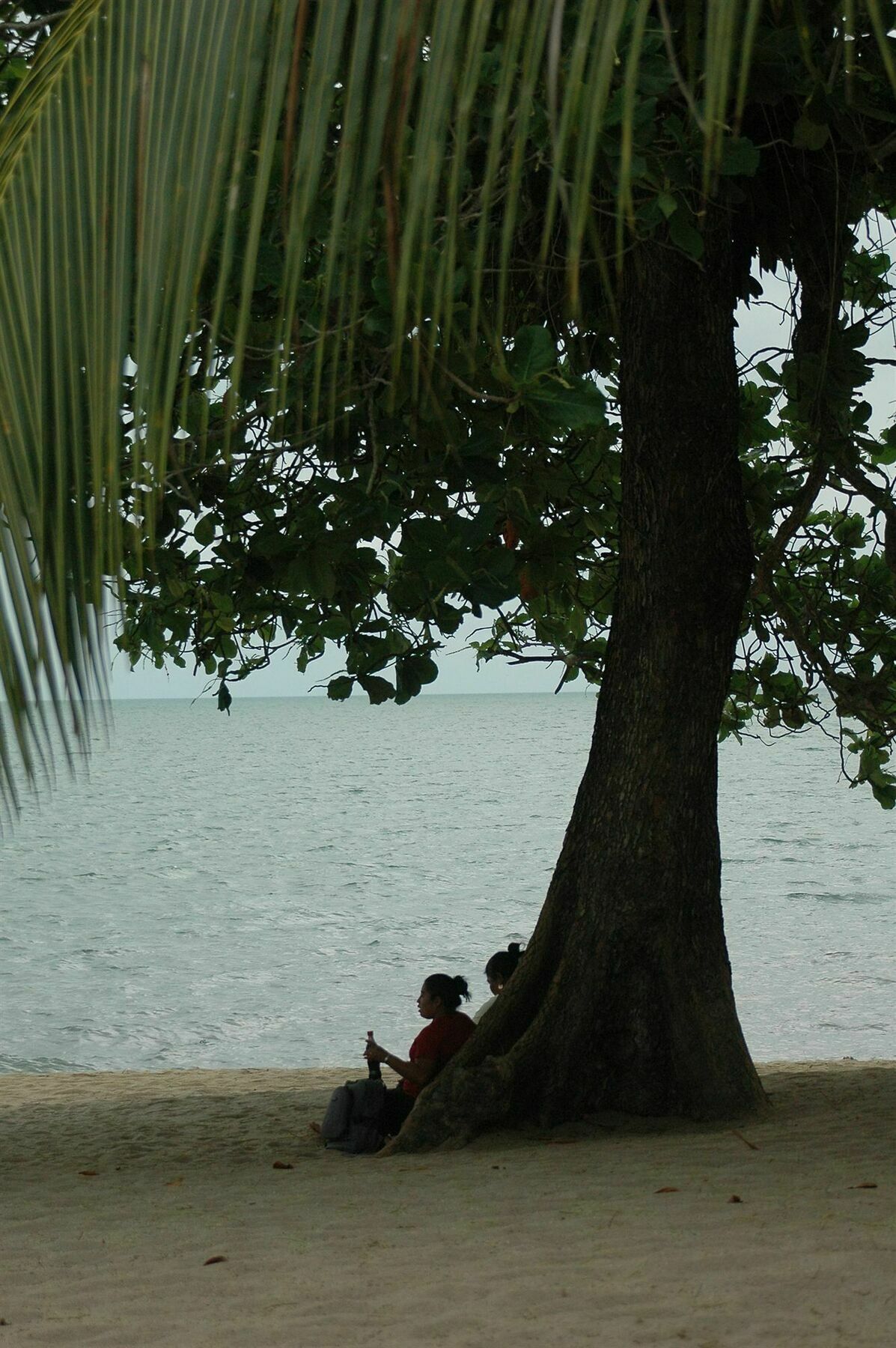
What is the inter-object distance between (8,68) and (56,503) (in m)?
6.07

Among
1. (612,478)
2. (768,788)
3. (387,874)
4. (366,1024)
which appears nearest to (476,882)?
(387,874)

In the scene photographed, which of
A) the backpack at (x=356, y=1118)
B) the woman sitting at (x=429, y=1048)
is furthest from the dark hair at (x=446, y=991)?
the backpack at (x=356, y=1118)

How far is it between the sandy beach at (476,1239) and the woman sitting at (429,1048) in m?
0.44

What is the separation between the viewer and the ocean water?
18.5 meters

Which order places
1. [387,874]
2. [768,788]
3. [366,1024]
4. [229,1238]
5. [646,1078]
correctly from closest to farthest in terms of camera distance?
[229,1238] → [646,1078] → [366,1024] → [387,874] → [768,788]

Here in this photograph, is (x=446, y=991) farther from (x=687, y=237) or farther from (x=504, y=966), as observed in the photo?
(x=687, y=237)

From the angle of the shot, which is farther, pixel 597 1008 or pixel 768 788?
pixel 768 788

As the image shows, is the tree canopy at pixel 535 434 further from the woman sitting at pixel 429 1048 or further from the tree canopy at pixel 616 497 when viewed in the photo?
the woman sitting at pixel 429 1048

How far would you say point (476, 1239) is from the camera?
5016mm

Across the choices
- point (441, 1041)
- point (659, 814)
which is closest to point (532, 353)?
point (659, 814)

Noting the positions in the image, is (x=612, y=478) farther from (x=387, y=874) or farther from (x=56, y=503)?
(x=387, y=874)

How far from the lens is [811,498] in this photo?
25.7 ft

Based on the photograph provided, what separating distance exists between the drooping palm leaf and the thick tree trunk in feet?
19.3

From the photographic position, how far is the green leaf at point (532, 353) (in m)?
4.54
